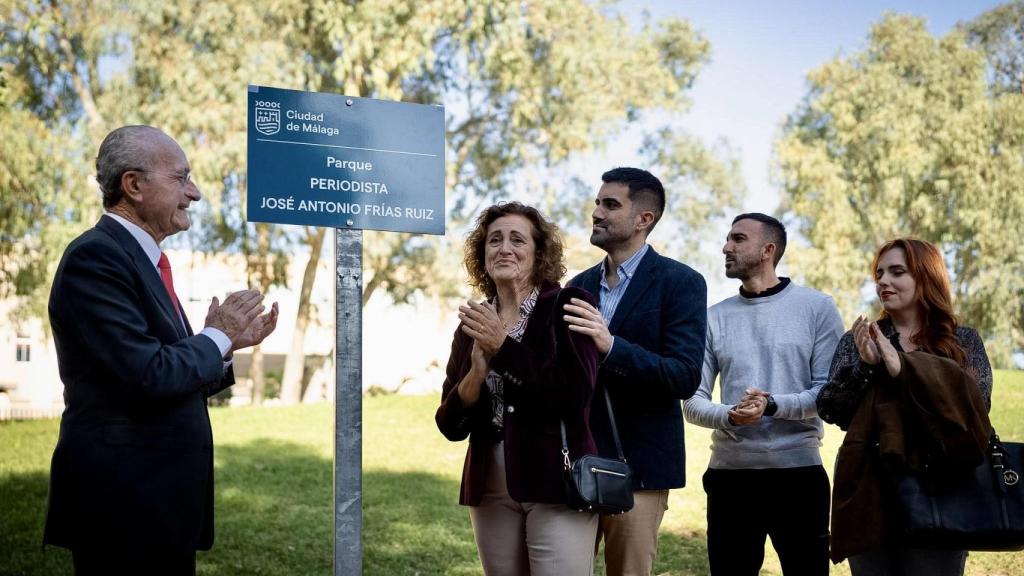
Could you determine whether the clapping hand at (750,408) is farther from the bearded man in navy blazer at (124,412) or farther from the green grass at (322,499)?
the bearded man in navy blazer at (124,412)

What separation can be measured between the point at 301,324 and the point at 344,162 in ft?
62.9

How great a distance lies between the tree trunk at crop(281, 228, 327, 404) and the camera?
2217 cm

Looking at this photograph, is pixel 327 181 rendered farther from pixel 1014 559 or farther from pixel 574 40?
pixel 574 40

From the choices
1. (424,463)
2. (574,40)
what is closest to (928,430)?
(424,463)

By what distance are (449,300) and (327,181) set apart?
21.3 metres

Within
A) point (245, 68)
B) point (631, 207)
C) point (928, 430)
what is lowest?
point (928, 430)

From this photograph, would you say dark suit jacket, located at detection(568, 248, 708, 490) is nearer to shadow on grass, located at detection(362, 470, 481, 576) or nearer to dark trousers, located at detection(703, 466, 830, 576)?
dark trousers, located at detection(703, 466, 830, 576)

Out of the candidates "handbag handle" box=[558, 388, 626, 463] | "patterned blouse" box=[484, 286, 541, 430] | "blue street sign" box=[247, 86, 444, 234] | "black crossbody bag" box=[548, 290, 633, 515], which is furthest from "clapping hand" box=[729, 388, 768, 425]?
"blue street sign" box=[247, 86, 444, 234]

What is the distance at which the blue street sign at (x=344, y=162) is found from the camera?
12.1 feet

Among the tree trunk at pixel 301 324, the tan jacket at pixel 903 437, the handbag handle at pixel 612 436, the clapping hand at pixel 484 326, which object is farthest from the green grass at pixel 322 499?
the tree trunk at pixel 301 324

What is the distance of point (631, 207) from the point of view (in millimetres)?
4316

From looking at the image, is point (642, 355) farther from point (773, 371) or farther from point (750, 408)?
point (773, 371)

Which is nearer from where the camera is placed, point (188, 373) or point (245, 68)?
point (188, 373)

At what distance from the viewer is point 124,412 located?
9.73 ft
